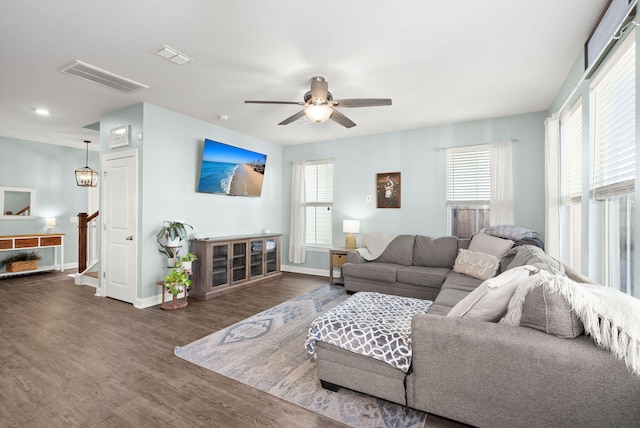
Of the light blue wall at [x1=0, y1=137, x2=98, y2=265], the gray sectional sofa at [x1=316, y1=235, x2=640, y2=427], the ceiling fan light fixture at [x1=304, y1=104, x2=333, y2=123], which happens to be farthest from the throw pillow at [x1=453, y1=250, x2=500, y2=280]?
the light blue wall at [x1=0, y1=137, x2=98, y2=265]

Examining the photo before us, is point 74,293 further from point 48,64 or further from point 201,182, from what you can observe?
point 48,64

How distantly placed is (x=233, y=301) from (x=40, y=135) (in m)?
5.08

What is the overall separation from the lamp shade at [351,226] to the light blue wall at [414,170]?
0.27m

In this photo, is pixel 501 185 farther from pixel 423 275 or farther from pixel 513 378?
pixel 513 378

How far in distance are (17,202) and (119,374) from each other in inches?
233

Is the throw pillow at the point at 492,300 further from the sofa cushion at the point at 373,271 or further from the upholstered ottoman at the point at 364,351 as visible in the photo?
the sofa cushion at the point at 373,271

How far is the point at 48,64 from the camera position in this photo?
9.35ft

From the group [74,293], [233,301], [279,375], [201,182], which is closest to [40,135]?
[74,293]

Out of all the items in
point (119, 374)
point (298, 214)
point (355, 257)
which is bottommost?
point (119, 374)

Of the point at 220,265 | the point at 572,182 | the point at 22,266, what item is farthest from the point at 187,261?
the point at 572,182

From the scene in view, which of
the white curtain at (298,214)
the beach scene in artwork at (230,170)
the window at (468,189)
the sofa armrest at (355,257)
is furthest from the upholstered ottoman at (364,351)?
the white curtain at (298,214)

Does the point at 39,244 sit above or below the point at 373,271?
above

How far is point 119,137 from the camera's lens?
415 cm

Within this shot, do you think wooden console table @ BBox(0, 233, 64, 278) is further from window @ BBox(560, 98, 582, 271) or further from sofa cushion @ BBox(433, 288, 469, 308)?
window @ BBox(560, 98, 582, 271)
